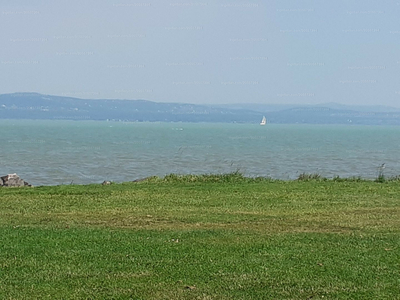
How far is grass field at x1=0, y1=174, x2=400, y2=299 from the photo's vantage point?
817cm

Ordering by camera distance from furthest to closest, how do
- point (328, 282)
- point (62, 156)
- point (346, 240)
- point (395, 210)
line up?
point (62, 156) < point (395, 210) < point (346, 240) < point (328, 282)

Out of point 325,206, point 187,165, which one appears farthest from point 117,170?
point 325,206

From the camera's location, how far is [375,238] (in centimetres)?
1110

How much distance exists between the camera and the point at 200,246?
34.1 ft

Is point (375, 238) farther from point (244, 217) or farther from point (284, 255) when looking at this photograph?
point (244, 217)

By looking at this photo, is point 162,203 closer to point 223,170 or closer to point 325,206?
point 325,206

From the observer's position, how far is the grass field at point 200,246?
8172 mm

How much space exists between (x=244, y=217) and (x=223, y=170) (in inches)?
1104

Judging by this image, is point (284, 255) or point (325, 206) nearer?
point (284, 255)

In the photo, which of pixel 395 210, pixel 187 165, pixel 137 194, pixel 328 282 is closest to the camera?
pixel 328 282

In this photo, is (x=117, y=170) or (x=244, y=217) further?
(x=117, y=170)

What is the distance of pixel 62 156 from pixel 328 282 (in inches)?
1852

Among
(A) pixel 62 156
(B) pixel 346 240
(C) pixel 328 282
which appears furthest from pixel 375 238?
(A) pixel 62 156

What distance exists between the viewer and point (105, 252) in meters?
9.97
